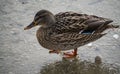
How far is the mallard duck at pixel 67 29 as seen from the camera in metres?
5.38

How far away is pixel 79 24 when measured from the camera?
212 inches

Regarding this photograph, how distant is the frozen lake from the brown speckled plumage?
0.27 m

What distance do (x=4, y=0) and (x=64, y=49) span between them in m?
2.00

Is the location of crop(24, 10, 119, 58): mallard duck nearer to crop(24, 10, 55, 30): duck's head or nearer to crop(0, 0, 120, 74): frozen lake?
crop(24, 10, 55, 30): duck's head

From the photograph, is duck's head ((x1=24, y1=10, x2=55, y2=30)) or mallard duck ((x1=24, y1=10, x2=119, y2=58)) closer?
mallard duck ((x1=24, y1=10, x2=119, y2=58))

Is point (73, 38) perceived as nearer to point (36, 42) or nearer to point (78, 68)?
point (78, 68)

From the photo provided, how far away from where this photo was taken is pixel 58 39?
17.8ft

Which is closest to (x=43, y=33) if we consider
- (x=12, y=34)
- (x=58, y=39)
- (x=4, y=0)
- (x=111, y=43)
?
(x=58, y=39)

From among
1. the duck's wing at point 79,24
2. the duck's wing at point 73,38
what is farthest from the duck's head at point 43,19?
the duck's wing at point 73,38

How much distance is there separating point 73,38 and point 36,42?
810mm

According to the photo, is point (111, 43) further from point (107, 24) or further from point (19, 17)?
point (19, 17)

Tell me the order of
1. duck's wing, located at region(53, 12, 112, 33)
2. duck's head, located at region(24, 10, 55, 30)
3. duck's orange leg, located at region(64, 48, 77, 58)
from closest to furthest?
duck's wing, located at region(53, 12, 112, 33) < duck's head, located at region(24, 10, 55, 30) < duck's orange leg, located at region(64, 48, 77, 58)

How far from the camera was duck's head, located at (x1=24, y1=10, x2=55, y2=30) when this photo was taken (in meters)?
5.50

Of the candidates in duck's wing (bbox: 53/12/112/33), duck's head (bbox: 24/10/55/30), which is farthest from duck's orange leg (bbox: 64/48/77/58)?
duck's head (bbox: 24/10/55/30)
